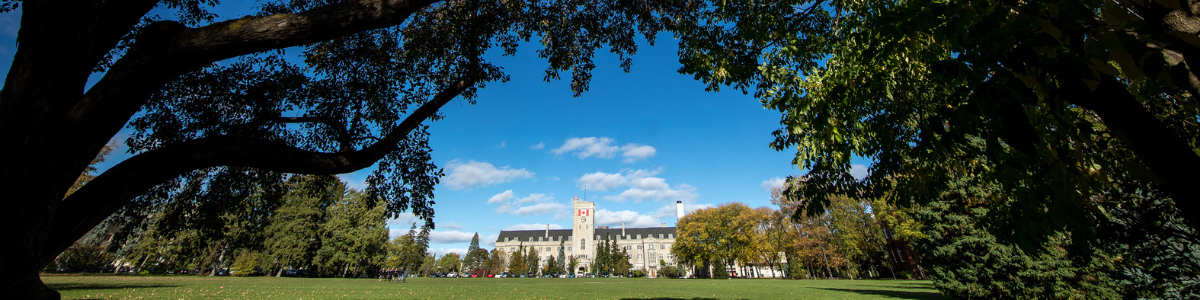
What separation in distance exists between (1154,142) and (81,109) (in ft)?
22.9

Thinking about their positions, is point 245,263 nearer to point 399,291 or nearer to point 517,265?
point 399,291

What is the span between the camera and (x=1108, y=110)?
2.16 metres

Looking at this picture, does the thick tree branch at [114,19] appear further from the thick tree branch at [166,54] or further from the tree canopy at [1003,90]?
the tree canopy at [1003,90]

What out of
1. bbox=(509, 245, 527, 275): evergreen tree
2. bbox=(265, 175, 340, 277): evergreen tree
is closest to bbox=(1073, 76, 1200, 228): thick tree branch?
bbox=(265, 175, 340, 277): evergreen tree

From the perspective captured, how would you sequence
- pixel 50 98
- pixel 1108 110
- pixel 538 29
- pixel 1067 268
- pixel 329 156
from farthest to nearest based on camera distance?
pixel 1067 268
pixel 538 29
pixel 329 156
pixel 50 98
pixel 1108 110

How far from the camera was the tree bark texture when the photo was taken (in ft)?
10.2

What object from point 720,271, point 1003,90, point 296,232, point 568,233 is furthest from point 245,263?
point 568,233

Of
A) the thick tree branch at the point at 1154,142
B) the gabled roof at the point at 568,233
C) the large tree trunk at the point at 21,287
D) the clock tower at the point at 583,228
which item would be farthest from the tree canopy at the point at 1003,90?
the gabled roof at the point at 568,233

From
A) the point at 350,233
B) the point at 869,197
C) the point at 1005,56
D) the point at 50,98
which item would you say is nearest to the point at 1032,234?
the point at 1005,56

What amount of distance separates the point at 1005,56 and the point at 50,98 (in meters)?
6.34

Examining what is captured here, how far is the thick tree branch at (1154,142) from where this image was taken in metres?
2.01

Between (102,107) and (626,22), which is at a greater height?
(626,22)

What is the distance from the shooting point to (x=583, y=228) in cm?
10462

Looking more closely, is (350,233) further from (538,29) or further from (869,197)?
(869,197)
